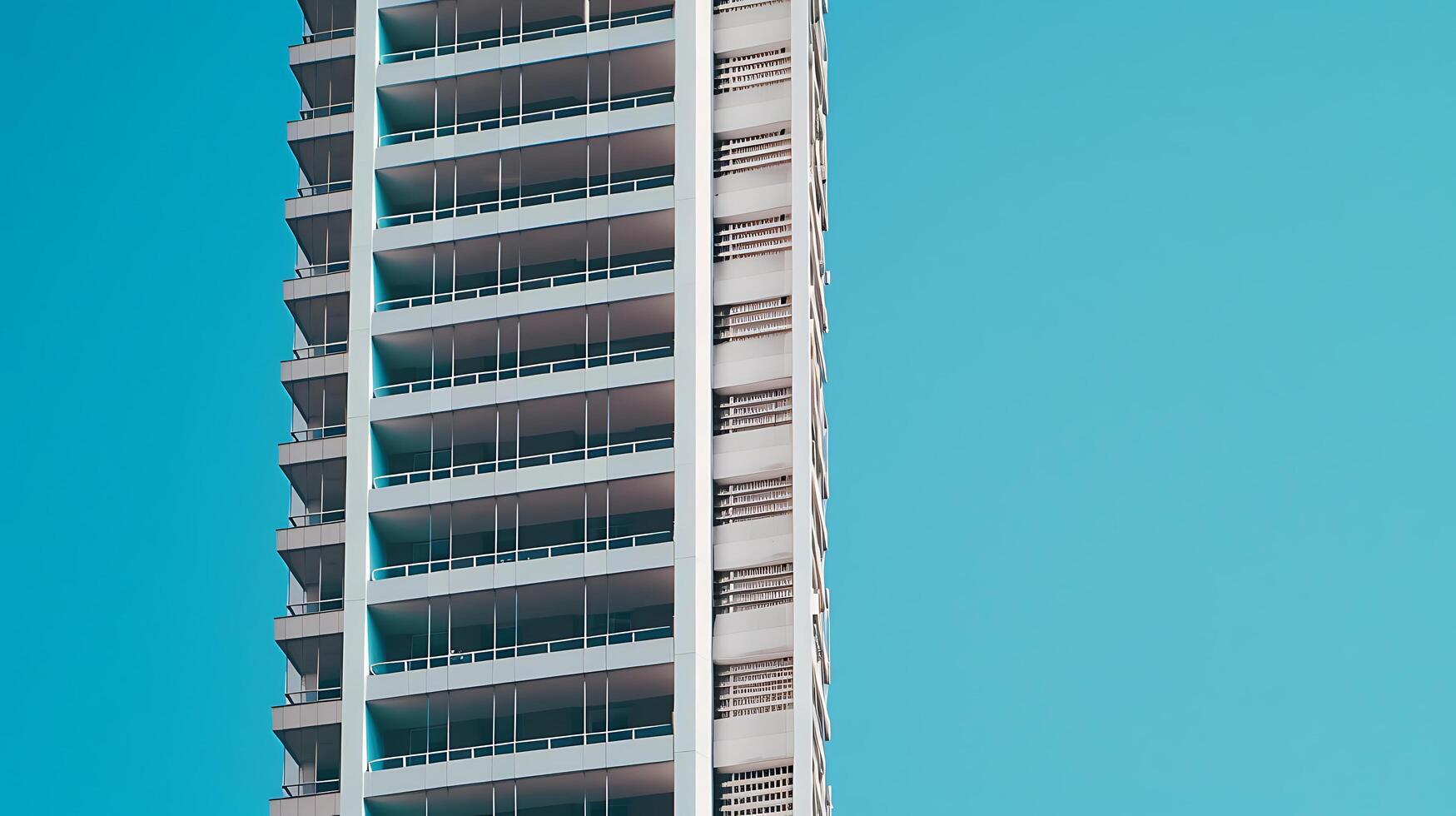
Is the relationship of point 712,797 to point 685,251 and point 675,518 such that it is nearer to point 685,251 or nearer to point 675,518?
point 675,518

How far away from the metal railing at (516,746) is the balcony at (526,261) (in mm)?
17672

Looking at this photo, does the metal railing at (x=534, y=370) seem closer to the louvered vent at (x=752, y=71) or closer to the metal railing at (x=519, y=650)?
the metal railing at (x=519, y=650)

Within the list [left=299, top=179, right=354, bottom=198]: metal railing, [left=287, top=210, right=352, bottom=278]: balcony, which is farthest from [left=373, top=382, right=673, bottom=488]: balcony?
[left=299, top=179, right=354, bottom=198]: metal railing

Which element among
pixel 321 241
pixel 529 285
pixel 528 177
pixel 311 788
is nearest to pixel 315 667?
pixel 311 788

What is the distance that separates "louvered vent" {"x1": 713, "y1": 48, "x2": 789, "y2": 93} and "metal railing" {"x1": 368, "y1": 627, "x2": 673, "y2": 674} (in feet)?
74.3

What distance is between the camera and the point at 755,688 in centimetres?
8938

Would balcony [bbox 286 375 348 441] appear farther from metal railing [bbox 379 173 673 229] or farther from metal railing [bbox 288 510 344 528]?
metal railing [bbox 379 173 673 229]

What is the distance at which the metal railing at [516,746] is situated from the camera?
88.9 meters

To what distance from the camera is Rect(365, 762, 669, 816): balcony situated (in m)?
→ 87.8

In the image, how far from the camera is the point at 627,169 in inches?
3903

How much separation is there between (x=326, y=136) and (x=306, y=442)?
13.7m

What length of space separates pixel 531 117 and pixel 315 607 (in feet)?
68.9

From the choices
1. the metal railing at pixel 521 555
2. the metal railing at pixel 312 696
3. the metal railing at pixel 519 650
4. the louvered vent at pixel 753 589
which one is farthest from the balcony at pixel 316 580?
the louvered vent at pixel 753 589

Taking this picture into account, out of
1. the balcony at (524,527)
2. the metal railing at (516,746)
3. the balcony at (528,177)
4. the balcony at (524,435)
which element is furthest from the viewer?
the balcony at (528,177)
